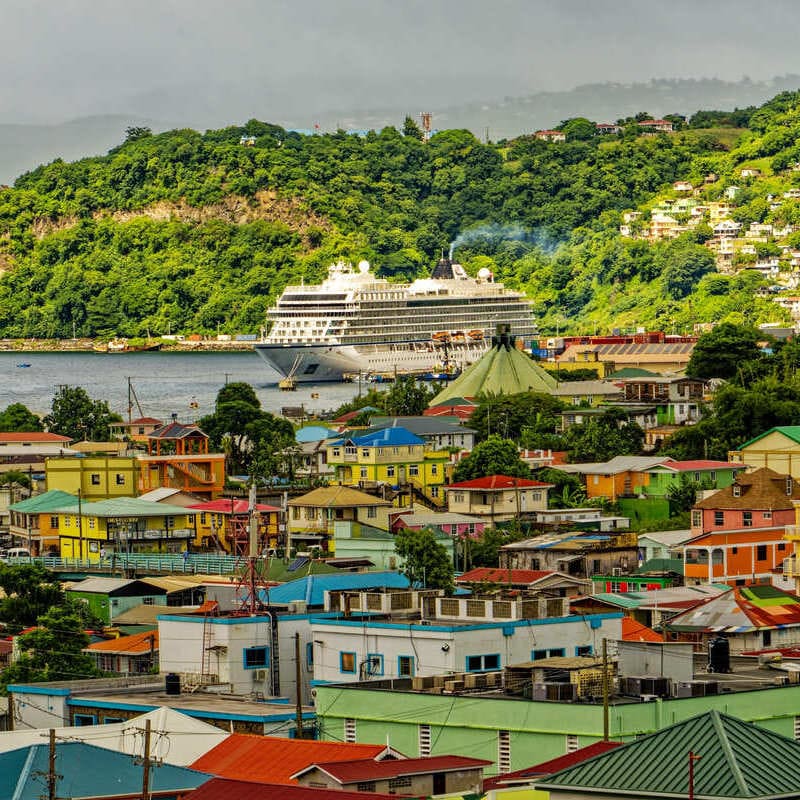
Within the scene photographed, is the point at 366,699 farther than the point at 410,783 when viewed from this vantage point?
Yes

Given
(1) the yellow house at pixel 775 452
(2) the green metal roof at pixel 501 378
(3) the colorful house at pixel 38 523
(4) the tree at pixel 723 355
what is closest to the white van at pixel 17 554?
(3) the colorful house at pixel 38 523

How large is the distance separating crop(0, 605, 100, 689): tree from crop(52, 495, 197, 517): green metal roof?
39.1ft

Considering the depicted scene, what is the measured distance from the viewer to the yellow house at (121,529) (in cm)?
4072

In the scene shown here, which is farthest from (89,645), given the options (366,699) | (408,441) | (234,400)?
(234,400)

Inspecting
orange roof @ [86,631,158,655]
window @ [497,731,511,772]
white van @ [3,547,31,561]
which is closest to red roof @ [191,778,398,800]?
window @ [497,731,511,772]

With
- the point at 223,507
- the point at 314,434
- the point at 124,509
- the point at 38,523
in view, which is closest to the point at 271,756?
the point at 124,509

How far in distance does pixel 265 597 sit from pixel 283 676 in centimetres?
267

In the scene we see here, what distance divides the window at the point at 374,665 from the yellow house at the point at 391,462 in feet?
85.5

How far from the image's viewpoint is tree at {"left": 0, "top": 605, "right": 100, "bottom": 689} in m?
25.7

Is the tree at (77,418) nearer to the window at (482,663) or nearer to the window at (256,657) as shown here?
the window at (256,657)

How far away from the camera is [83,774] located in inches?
686

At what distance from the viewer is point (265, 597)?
2564cm

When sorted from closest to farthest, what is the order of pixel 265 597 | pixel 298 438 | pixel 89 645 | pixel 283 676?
1. pixel 283 676
2. pixel 265 597
3. pixel 89 645
4. pixel 298 438

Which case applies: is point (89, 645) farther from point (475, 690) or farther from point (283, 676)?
point (475, 690)
